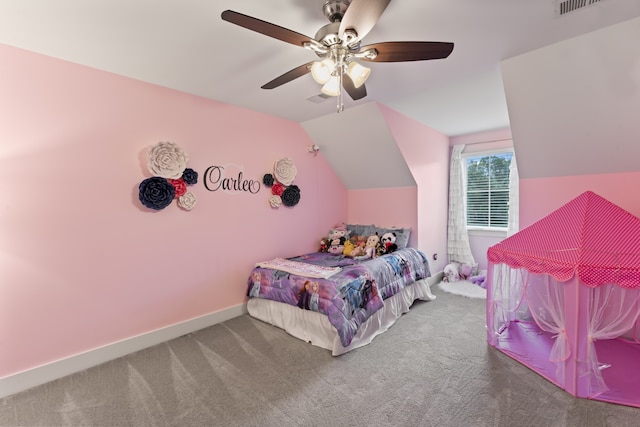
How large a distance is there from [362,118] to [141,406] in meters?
3.42

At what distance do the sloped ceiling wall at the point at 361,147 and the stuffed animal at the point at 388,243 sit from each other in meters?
0.82

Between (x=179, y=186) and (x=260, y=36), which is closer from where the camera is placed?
(x=260, y=36)

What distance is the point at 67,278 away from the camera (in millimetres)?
2266

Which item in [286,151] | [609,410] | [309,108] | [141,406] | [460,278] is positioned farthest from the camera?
[460,278]

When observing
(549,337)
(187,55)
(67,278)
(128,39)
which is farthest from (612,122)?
(67,278)

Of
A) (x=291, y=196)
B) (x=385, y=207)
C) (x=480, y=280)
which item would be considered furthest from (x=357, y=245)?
(x=480, y=280)

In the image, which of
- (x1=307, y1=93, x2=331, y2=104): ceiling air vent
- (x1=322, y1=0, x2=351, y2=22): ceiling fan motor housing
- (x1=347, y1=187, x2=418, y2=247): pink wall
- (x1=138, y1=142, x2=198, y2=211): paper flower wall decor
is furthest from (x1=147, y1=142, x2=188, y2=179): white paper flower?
(x1=347, y1=187, x2=418, y2=247): pink wall

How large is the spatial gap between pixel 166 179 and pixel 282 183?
4.51 feet

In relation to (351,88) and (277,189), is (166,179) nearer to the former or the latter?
(277,189)

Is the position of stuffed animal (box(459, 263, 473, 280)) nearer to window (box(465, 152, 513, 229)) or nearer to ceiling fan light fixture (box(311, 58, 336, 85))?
window (box(465, 152, 513, 229))

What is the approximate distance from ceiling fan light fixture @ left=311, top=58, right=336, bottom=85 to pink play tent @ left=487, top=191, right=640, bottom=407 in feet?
6.70

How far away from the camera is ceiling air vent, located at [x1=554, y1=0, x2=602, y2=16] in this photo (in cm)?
162

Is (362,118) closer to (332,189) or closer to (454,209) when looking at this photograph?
(332,189)

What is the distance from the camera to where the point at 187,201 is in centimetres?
286
